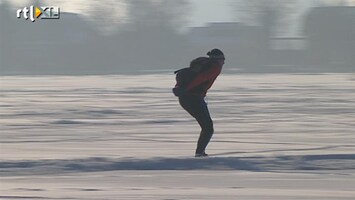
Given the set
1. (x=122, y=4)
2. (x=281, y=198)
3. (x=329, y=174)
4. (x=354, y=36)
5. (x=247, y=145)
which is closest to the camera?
(x=281, y=198)

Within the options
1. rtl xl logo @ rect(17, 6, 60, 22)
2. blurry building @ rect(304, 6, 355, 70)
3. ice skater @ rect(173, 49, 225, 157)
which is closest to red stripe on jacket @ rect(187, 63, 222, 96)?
ice skater @ rect(173, 49, 225, 157)

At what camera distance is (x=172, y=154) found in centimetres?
1371

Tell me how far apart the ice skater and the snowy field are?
381 millimetres

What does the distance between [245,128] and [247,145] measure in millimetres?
3736

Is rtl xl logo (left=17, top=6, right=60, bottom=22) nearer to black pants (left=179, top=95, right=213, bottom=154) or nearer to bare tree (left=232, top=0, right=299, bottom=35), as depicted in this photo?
black pants (left=179, top=95, right=213, bottom=154)

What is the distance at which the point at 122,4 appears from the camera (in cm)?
10394

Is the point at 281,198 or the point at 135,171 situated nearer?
the point at 281,198

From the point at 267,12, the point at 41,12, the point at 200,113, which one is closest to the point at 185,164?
the point at 200,113

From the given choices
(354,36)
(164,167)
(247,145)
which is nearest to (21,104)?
(247,145)

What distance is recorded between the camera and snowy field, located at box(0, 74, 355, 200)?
10250mm

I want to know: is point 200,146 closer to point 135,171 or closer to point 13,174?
point 135,171

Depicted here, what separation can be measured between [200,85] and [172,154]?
1.06 m

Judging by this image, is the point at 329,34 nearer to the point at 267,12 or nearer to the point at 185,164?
the point at 267,12

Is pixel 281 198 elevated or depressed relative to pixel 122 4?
→ depressed
